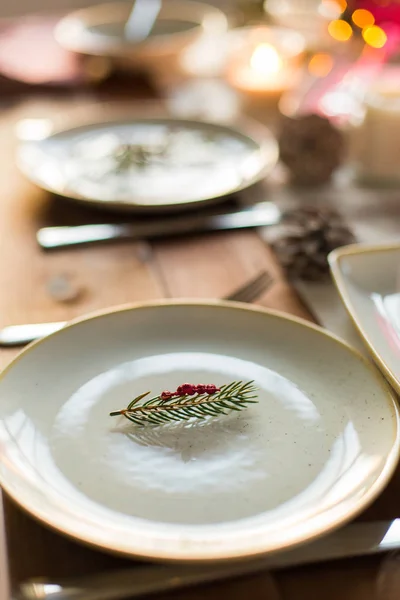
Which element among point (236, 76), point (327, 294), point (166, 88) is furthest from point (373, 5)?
point (327, 294)

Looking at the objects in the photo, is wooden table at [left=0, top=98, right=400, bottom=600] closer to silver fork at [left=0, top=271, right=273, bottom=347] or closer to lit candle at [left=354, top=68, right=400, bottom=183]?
silver fork at [left=0, top=271, right=273, bottom=347]

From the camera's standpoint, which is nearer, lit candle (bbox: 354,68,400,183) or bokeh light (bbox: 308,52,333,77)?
lit candle (bbox: 354,68,400,183)

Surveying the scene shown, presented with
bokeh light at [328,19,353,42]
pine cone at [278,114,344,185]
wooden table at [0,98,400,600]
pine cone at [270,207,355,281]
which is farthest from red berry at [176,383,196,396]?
bokeh light at [328,19,353,42]

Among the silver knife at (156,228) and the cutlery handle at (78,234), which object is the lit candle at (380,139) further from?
the cutlery handle at (78,234)

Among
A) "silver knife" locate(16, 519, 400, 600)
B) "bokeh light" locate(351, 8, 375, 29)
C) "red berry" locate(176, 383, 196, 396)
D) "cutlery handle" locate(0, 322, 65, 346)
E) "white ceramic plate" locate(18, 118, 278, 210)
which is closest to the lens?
"silver knife" locate(16, 519, 400, 600)

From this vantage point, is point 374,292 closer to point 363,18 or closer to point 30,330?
point 30,330

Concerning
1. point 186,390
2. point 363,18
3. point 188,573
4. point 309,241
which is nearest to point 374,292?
point 309,241

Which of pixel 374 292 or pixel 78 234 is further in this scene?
pixel 78 234
